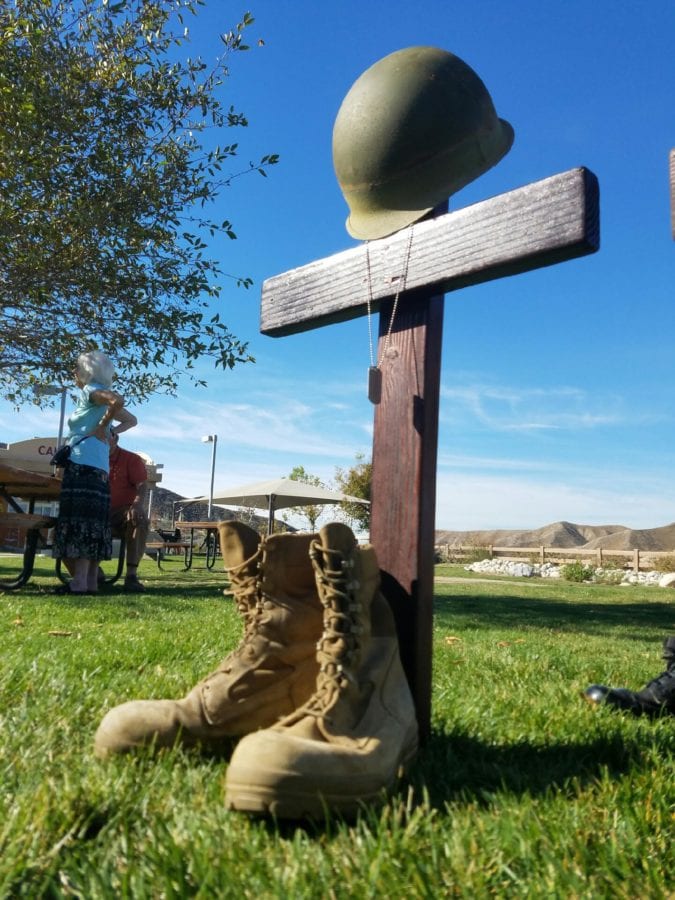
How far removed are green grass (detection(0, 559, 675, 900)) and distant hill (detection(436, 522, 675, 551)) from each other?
45.0 metres

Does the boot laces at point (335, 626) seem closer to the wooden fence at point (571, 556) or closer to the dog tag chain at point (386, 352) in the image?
the dog tag chain at point (386, 352)

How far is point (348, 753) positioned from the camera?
4.77 feet

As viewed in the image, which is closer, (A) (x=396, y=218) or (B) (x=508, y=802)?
(B) (x=508, y=802)

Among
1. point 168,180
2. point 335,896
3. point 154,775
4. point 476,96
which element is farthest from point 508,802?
point 168,180

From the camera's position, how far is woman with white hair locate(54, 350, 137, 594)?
629cm

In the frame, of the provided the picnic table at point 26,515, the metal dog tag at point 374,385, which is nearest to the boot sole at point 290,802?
the metal dog tag at point 374,385

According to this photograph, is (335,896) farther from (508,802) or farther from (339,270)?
(339,270)

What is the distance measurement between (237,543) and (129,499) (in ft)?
20.5

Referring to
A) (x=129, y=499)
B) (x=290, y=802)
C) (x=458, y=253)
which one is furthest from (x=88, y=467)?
(x=290, y=802)

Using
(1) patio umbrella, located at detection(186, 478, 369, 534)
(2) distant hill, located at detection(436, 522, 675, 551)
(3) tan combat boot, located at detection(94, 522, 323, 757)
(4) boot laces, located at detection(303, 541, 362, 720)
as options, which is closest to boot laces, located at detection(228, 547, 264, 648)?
(3) tan combat boot, located at detection(94, 522, 323, 757)

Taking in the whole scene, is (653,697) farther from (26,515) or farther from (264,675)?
(26,515)

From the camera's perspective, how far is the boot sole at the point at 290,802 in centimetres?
137

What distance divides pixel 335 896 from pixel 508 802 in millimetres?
537

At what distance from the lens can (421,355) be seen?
202 centimetres
